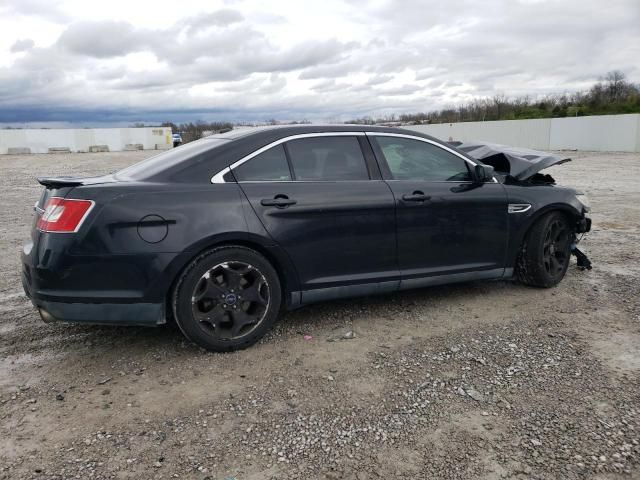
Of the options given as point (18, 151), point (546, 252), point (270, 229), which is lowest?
point (18, 151)

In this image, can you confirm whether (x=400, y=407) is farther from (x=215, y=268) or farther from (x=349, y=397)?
(x=215, y=268)

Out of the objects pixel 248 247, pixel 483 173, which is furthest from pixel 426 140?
pixel 248 247

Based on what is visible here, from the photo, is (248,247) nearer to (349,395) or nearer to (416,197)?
(349,395)

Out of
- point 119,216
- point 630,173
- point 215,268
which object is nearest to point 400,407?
point 215,268

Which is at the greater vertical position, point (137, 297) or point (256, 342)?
point (137, 297)

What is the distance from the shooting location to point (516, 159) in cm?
527

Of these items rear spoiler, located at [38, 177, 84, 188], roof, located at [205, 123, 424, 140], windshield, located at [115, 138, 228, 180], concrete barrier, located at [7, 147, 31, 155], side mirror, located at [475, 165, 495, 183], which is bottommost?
concrete barrier, located at [7, 147, 31, 155]

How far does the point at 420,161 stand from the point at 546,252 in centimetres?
161

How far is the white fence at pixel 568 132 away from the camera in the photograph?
29422mm

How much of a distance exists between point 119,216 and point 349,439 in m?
1.98

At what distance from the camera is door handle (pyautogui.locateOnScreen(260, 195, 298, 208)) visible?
3806 mm

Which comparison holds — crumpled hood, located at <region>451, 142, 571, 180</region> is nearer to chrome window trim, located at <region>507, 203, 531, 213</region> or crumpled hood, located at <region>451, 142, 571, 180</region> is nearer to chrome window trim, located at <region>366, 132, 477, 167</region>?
chrome window trim, located at <region>507, 203, 531, 213</region>

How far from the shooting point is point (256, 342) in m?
3.93

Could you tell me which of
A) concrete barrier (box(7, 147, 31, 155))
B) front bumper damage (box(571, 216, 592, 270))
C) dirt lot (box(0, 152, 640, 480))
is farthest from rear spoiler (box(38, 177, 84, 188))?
concrete barrier (box(7, 147, 31, 155))
